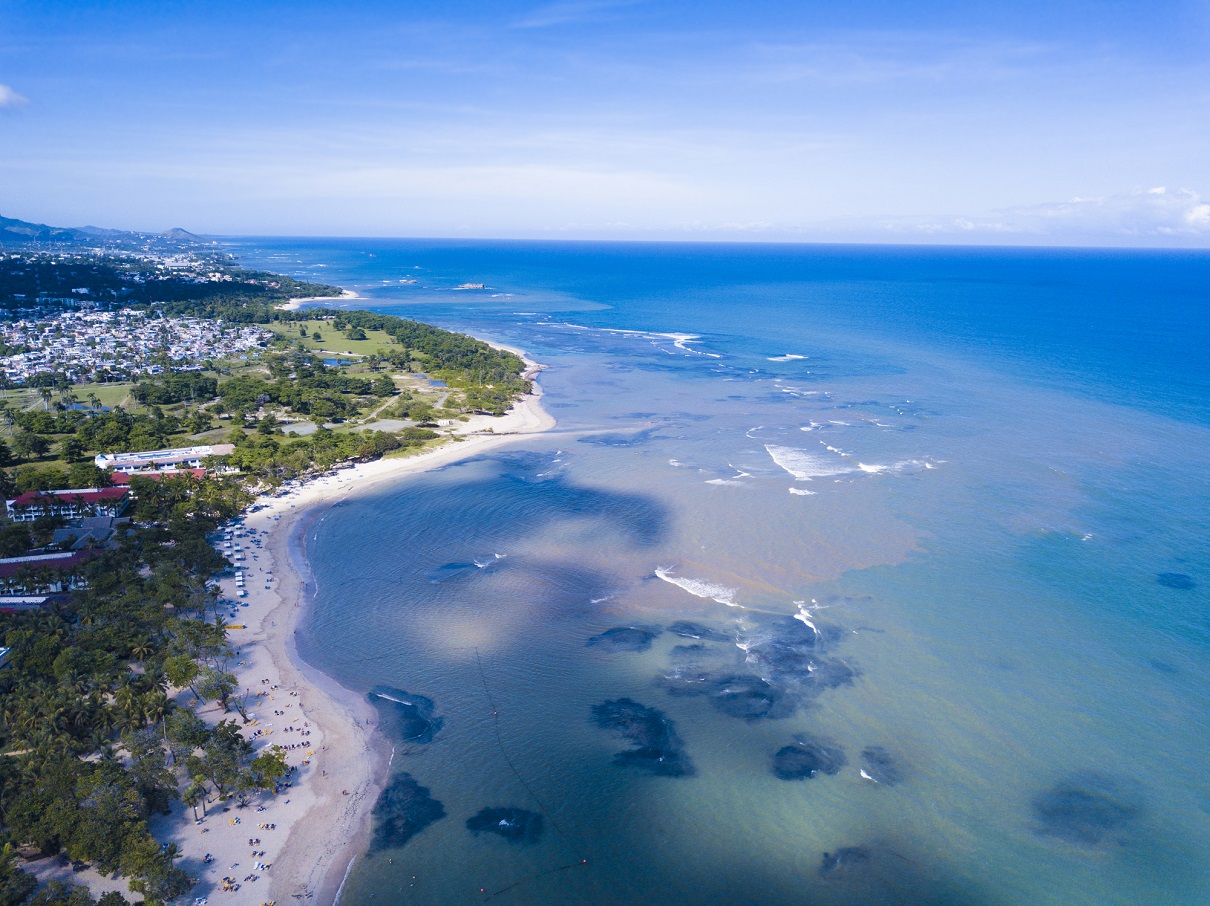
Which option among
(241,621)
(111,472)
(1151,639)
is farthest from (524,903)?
(111,472)

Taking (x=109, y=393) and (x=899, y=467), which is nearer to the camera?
(x=899, y=467)

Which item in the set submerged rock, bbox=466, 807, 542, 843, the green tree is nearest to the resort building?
the green tree

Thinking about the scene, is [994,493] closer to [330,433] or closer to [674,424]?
[674,424]

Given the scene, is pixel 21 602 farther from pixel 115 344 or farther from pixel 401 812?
pixel 115 344

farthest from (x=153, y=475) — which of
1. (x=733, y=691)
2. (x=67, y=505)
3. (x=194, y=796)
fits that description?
(x=733, y=691)

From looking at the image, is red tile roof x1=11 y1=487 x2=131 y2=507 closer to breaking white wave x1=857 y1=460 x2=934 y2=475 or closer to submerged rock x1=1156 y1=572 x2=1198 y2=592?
breaking white wave x1=857 y1=460 x2=934 y2=475

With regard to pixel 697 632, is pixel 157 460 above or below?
above
